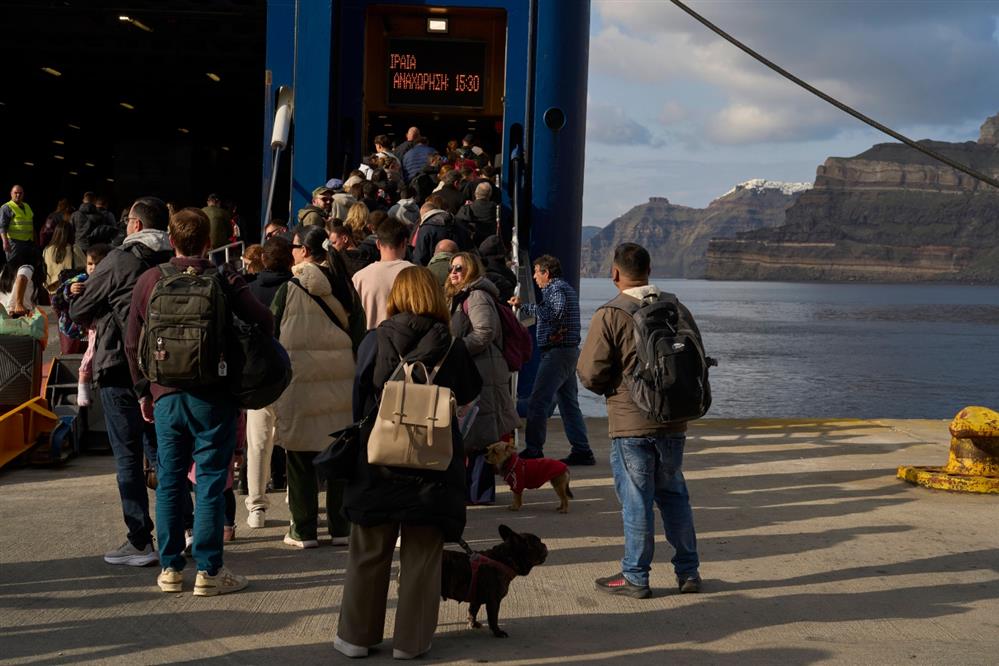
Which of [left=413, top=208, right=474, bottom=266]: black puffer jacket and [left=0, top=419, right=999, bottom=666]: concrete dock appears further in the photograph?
[left=413, top=208, right=474, bottom=266]: black puffer jacket

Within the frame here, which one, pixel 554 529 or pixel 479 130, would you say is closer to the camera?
pixel 554 529

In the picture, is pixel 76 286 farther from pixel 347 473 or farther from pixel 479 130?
pixel 479 130

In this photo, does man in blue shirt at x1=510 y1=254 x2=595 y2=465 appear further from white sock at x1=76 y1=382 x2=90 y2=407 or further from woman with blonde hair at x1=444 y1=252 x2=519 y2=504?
white sock at x1=76 y1=382 x2=90 y2=407

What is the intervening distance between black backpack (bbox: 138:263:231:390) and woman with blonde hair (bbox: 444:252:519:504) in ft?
6.73

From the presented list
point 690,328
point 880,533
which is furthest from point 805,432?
point 690,328

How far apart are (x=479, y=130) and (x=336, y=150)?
8801 mm

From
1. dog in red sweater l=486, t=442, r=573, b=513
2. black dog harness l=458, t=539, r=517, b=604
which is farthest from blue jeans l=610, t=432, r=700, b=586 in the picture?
dog in red sweater l=486, t=442, r=573, b=513

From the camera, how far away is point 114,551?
234 inches

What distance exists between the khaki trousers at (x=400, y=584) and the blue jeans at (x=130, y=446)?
5.45ft

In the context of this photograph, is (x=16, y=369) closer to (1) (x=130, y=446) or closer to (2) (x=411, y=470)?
(1) (x=130, y=446)

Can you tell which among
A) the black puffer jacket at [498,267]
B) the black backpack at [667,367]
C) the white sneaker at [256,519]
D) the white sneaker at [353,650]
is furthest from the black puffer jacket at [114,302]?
the black puffer jacket at [498,267]

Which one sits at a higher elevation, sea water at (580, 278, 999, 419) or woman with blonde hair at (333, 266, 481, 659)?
woman with blonde hair at (333, 266, 481, 659)

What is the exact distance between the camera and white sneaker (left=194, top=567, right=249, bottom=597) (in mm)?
5316

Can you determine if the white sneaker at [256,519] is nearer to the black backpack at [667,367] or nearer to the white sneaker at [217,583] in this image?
the white sneaker at [217,583]
